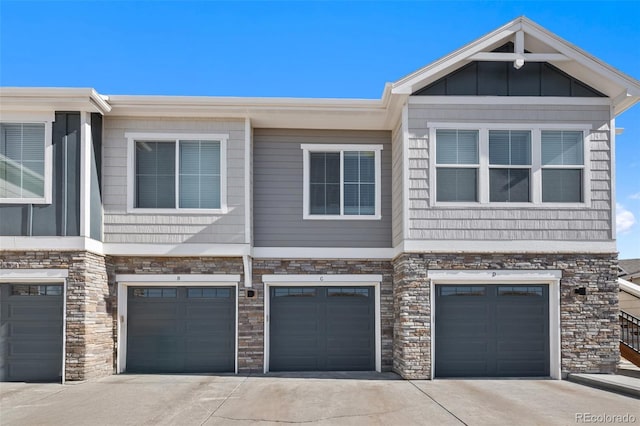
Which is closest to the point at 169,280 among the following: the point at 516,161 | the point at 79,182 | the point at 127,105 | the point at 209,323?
the point at 209,323

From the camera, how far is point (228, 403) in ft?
27.9

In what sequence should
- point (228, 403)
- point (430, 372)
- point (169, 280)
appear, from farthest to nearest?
point (169, 280), point (430, 372), point (228, 403)

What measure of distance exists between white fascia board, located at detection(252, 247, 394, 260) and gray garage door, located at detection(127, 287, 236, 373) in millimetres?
Result: 1119

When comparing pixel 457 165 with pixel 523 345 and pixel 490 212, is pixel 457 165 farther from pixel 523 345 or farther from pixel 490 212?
pixel 523 345

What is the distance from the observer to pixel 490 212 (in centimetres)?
1062

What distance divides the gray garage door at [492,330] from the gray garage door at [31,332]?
7.24m

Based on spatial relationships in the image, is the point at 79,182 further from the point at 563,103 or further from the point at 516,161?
the point at 563,103

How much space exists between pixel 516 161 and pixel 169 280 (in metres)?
7.33

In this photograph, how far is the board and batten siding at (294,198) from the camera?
1179cm

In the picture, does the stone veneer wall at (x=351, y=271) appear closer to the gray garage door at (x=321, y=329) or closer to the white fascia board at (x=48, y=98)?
the gray garage door at (x=321, y=329)

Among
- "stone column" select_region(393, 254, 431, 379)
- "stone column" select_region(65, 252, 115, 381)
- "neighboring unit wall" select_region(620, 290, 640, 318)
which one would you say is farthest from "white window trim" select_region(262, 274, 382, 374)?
"neighboring unit wall" select_region(620, 290, 640, 318)

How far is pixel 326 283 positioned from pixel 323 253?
0.64 metres

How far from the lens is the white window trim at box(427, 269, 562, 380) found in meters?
10.5

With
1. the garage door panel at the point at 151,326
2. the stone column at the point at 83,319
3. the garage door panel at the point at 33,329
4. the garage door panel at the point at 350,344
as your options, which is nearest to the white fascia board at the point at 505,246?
the garage door panel at the point at 350,344
